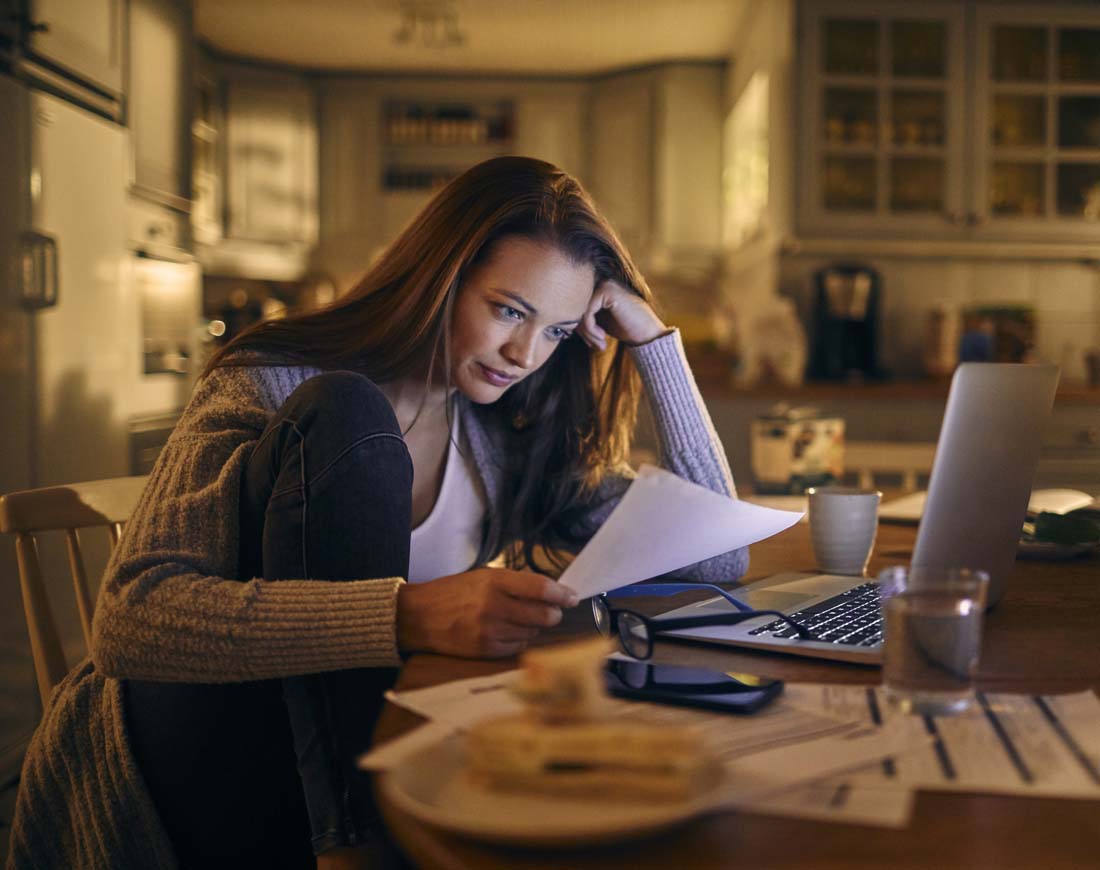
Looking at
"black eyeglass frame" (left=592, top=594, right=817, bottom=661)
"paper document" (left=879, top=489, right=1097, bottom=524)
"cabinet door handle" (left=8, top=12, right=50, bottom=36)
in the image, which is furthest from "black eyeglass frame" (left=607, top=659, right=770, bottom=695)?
"cabinet door handle" (left=8, top=12, right=50, bottom=36)

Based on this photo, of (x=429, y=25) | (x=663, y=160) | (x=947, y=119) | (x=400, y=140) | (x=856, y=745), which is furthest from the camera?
(x=400, y=140)

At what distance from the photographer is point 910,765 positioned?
1.76ft

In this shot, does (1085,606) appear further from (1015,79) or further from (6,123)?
(1015,79)

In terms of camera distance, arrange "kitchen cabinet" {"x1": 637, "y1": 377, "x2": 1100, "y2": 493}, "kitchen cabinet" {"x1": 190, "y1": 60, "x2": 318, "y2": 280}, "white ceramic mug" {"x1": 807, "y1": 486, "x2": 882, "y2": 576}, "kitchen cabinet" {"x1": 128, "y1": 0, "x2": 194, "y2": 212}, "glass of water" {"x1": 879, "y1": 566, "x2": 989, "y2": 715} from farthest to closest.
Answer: "kitchen cabinet" {"x1": 190, "y1": 60, "x2": 318, "y2": 280} → "kitchen cabinet" {"x1": 637, "y1": 377, "x2": 1100, "y2": 493} → "kitchen cabinet" {"x1": 128, "y1": 0, "x2": 194, "y2": 212} → "white ceramic mug" {"x1": 807, "y1": 486, "x2": 882, "y2": 576} → "glass of water" {"x1": 879, "y1": 566, "x2": 989, "y2": 715}

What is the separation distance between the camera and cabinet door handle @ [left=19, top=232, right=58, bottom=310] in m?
2.49

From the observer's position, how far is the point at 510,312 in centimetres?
130

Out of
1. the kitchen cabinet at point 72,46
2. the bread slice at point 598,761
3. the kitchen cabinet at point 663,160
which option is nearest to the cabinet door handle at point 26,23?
the kitchen cabinet at point 72,46

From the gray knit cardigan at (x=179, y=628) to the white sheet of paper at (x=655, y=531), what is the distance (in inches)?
6.1

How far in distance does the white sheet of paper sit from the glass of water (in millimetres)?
157

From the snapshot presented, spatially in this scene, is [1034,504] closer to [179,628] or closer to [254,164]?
[179,628]

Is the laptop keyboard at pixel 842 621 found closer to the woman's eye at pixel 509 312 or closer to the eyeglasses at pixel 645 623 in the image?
the eyeglasses at pixel 645 623

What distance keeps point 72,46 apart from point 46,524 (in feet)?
6.65

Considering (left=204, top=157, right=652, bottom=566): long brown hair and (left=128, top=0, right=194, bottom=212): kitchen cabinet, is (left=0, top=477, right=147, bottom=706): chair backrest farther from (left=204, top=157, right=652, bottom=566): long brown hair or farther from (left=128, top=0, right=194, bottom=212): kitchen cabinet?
(left=128, top=0, right=194, bottom=212): kitchen cabinet

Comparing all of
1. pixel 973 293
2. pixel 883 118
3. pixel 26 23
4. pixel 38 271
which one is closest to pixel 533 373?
pixel 38 271
